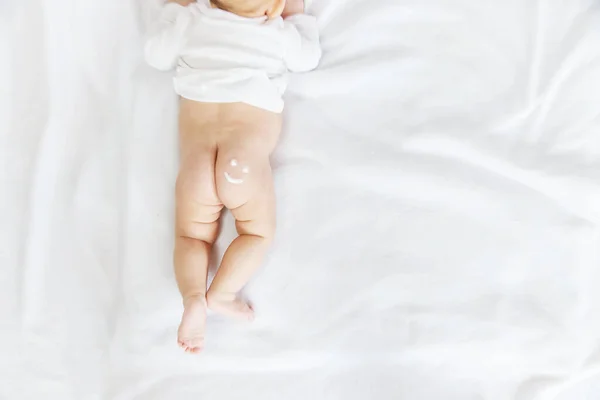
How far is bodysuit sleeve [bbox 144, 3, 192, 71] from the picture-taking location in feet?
3.43

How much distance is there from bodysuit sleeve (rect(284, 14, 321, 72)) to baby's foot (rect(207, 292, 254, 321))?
0.41 m

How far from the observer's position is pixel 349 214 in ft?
3.44

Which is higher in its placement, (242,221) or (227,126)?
(227,126)

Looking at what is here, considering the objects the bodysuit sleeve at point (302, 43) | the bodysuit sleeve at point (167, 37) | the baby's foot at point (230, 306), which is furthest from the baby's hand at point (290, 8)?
the baby's foot at point (230, 306)

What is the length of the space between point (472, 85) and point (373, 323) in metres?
0.45

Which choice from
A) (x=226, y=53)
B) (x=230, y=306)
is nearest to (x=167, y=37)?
(x=226, y=53)

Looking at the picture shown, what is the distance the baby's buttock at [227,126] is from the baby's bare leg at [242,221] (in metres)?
0.02

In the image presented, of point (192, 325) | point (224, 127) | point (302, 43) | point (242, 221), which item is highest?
point (302, 43)

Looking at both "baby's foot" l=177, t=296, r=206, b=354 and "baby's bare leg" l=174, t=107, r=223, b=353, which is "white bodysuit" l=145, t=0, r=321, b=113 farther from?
"baby's foot" l=177, t=296, r=206, b=354

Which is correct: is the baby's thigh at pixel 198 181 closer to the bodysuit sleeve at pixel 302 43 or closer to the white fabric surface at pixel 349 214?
the white fabric surface at pixel 349 214

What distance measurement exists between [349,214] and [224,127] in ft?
0.83

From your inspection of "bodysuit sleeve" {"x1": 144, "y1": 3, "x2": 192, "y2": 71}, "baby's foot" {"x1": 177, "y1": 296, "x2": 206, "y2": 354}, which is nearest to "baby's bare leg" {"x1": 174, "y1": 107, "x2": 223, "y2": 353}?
"baby's foot" {"x1": 177, "y1": 296, "x2": 206, "y2": 354}

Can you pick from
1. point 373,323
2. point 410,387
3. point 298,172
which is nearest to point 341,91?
point 298,172

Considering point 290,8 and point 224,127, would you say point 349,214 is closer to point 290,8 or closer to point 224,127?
point 224,127
